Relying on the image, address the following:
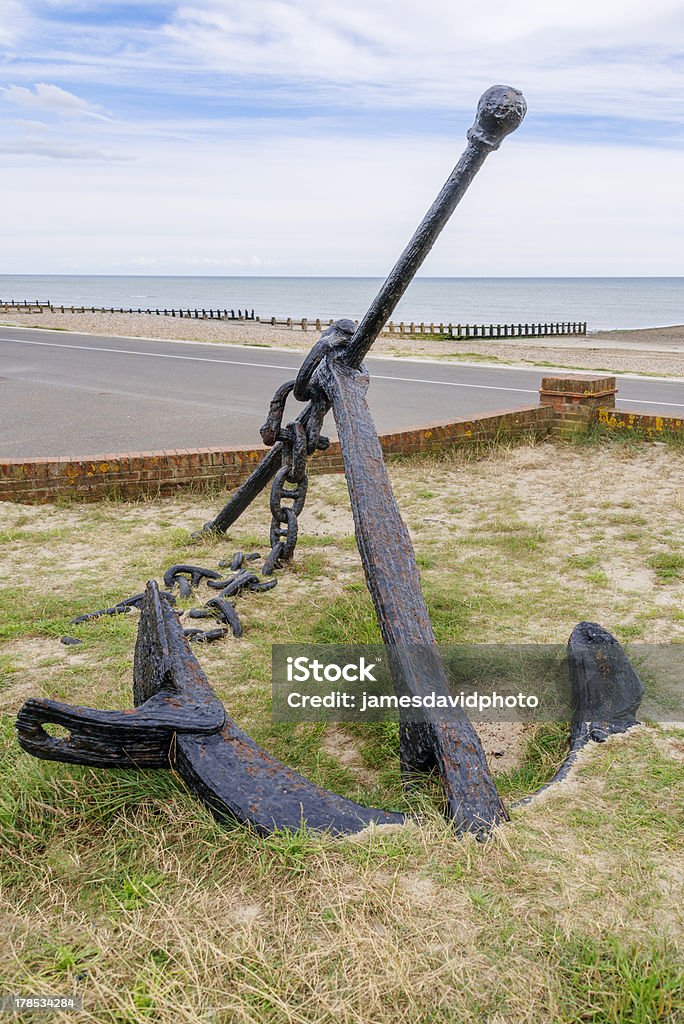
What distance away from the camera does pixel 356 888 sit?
202cm

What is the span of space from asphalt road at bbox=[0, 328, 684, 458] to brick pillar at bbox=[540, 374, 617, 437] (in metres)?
0.90

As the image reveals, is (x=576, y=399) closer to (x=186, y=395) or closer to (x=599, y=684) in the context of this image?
(x=186, y=395)

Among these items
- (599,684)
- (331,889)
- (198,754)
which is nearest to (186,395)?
(599,684)

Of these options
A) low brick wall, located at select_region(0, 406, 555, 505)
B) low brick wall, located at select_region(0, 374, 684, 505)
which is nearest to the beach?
low brick wall, located at select_region(0, 374, 684, 505)

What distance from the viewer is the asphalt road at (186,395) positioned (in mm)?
8984

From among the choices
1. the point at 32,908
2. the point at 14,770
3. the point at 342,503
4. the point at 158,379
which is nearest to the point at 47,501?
the point at 342,503

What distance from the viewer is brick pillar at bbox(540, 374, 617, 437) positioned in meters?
8.58

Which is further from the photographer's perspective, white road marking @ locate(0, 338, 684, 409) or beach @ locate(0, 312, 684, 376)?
beach @ locate(0, 312, 684, 376)

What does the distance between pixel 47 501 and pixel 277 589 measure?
254 centimetres

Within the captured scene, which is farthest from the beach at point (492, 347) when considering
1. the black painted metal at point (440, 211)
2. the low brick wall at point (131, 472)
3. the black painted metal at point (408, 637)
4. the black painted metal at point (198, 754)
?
the black painted metal at point (198, 754)

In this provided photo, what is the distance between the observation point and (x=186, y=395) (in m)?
12.2

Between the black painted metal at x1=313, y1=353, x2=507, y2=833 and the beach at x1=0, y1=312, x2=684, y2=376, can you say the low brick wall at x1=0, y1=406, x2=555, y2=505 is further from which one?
the beach at x1=0, y1=312, x2=684, y2=376

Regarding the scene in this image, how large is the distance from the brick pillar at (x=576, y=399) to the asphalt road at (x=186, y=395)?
0.90 m

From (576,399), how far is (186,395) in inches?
226
